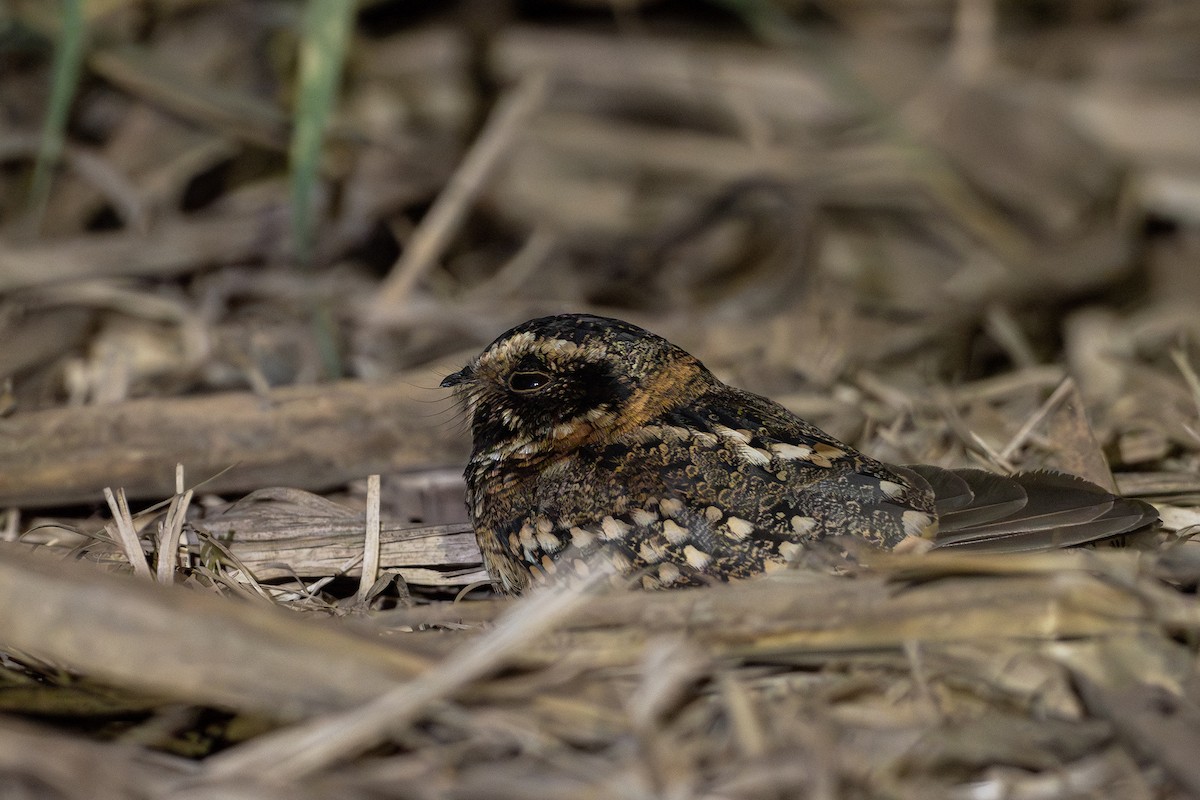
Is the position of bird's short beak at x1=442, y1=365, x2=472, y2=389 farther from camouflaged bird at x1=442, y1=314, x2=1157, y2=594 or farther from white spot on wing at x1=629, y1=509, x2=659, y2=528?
white spot on wing at x1=629, y1=509, x2=659, y2=528

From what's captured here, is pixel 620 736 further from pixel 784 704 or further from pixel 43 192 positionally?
pixel 43 192

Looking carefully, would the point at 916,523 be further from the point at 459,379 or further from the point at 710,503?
the point at 459,379

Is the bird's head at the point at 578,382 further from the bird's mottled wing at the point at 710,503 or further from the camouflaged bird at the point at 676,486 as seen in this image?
the bird's mottled wing at the point at 710,503

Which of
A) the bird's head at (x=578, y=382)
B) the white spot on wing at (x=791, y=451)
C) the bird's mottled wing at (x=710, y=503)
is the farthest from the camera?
the bird's head at (x=578, y=382)

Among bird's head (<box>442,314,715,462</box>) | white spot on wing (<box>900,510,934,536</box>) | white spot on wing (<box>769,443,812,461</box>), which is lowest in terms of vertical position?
white spot on wing (<box>900,510,934,536</box>)

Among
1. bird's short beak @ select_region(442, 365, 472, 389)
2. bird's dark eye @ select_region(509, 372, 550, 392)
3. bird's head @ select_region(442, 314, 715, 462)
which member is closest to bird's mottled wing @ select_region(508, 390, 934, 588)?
bird's head @ select_region(442, 314, 715, 462)

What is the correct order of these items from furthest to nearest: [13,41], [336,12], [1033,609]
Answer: [13,41] < [336,12] < [1033,609]

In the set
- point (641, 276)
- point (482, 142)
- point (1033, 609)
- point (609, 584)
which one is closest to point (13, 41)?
point (482, 142)

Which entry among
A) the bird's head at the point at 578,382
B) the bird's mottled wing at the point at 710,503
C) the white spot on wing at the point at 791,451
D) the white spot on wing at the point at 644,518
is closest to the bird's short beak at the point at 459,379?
the bird's head at the point at 578,382
